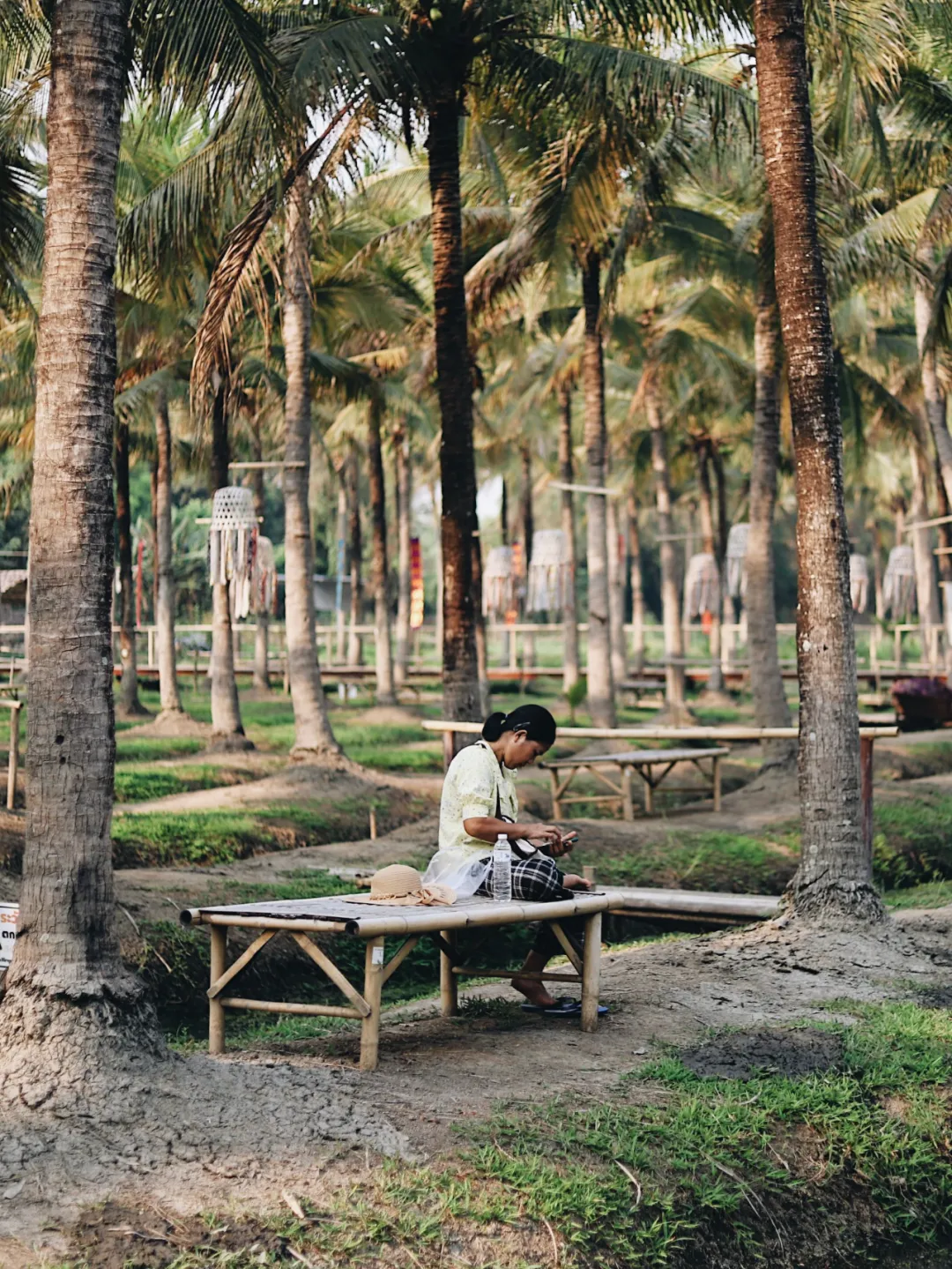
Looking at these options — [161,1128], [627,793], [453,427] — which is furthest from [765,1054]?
[627,793]

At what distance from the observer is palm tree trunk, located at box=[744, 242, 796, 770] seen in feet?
63.1

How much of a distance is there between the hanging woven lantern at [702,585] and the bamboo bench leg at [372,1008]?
29.4 m

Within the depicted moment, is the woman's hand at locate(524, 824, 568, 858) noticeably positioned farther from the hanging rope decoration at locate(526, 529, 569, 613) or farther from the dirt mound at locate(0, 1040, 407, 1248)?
the hanging rope decoration at locate(526, 529, 569, 613)

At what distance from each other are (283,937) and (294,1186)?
571cm

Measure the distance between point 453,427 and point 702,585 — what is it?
77.0 ft

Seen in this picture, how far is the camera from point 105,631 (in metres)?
6.22

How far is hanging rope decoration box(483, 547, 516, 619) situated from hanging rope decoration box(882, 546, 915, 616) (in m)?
11.0

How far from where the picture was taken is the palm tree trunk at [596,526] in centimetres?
2189

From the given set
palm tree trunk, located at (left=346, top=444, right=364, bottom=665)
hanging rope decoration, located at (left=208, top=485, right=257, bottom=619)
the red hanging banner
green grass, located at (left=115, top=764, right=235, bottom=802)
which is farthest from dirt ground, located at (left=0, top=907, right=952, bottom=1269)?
palm tree trunk, located at (left=346, top=444, right=364, bottom=665)

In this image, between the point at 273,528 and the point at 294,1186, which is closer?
the point at 294,1186

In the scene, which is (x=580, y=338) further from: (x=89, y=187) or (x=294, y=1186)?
(x=294, y=1186)

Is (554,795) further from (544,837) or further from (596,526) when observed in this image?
(544,837)

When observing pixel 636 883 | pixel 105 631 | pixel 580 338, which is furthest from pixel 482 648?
pixel 105 631

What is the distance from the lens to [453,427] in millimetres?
13125
